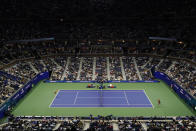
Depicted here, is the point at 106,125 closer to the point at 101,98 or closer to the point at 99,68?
the point at 101,98

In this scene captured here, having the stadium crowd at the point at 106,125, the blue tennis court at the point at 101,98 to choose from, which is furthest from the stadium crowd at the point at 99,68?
the stadium crowd at the point at 106,125

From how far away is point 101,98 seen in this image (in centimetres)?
3039

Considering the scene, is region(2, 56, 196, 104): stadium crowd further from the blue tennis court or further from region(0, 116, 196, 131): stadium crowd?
region(0, 116, 196, 131): stadium crowd

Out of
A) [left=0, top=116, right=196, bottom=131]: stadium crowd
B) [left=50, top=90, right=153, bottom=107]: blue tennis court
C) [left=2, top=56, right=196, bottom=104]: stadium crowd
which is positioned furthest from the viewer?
[left=2, top=56, right=196, bottom=104]: stadium crowd

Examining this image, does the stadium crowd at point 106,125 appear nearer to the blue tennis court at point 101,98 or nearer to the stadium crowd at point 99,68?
the blue tennis court at point 101,98

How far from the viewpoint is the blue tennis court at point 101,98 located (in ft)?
92.9

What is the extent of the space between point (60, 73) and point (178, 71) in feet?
80.9

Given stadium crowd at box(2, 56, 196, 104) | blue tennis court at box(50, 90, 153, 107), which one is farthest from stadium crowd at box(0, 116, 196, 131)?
stadium crowd at box(2, 56, 196, 104)

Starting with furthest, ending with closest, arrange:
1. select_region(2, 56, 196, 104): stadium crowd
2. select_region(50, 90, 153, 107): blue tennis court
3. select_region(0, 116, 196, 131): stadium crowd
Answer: select_region(2, 56, 196, 104): stadium crowd
select_region(50, 90, 153, 107): blue tennis court
select_region(0, 116, 196, 131): stadium crowd

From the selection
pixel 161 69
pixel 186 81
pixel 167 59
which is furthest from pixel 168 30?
pixel 186 81

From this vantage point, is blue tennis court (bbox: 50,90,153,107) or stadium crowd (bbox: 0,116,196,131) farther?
blue tennis court (bbox: 50,90,153,107)

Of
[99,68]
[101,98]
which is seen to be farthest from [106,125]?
[99,68]

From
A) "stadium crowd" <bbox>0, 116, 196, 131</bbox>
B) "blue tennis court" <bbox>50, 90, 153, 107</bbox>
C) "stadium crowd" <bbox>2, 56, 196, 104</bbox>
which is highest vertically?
"stadium crowd" <bbox>2, 56, 196, 104</bbox>

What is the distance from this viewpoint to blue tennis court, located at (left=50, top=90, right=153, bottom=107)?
92.9ft
